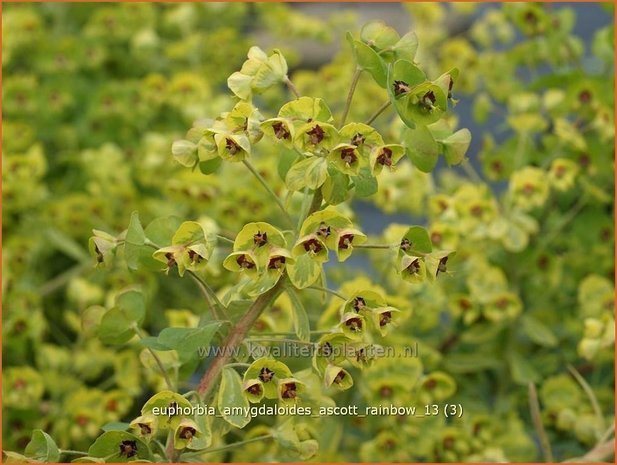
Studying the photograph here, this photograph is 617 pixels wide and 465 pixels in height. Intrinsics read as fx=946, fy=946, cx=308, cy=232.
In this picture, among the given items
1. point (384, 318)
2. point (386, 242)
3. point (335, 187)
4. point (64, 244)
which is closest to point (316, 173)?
point (335, 187)

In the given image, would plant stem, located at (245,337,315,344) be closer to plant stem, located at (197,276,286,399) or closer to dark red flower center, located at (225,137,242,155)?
plant stem, located at (197,276,286,399)

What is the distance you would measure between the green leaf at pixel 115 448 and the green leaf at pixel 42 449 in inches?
1.1

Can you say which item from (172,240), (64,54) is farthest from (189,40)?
(172,240)

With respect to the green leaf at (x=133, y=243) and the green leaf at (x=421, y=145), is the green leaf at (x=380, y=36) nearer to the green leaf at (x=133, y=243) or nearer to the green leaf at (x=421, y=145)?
the green leaf at (x=421, y=145)

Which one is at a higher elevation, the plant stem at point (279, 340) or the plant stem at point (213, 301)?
the plant stem at point (213, 301)

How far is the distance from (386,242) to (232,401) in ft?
1.71

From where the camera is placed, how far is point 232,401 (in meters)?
0.74

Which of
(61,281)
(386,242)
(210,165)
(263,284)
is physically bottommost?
(263,284)

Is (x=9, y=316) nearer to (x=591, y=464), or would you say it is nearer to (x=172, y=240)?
(x=172, y=240)

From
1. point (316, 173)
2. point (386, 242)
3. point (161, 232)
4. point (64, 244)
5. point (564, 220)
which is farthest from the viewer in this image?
point (64, 244)

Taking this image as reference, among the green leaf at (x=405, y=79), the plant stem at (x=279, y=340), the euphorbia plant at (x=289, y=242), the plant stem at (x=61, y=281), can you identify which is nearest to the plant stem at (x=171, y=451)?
the euphorbia plant at (x=289, y=242)

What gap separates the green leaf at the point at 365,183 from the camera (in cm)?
77

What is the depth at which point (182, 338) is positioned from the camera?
0.76 meters

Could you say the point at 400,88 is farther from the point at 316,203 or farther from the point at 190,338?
the point at 190,338
